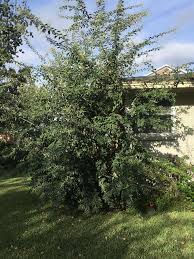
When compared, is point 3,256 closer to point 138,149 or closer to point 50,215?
point 50,215

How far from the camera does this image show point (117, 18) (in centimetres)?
904

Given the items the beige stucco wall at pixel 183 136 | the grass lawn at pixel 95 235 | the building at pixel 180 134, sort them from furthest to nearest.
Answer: the beige stucco wall at pixel 183 136 → the building at pixel 180 134 → the grass lawn at pixel 95 235

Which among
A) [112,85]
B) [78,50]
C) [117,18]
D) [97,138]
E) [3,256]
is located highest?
[117,18]

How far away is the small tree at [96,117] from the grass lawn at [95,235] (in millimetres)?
448

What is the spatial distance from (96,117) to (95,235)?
91.7 inches

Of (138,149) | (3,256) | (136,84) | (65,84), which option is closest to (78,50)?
(65,84)

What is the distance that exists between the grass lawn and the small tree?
45cm

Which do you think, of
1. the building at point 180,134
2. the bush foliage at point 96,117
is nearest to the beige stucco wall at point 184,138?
the building at point 180,134

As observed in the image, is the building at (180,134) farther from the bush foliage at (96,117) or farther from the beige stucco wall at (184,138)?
the bush foliage at (96,117)

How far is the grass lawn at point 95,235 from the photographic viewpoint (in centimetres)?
643

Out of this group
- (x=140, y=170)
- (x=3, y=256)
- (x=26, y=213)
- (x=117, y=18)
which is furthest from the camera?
(x=26, y=213)

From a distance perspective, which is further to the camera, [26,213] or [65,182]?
[26,213]

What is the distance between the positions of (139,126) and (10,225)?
3031mm

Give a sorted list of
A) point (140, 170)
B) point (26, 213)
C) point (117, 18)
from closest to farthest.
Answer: point (140, 170), point (117, 18), point (26, 213)
